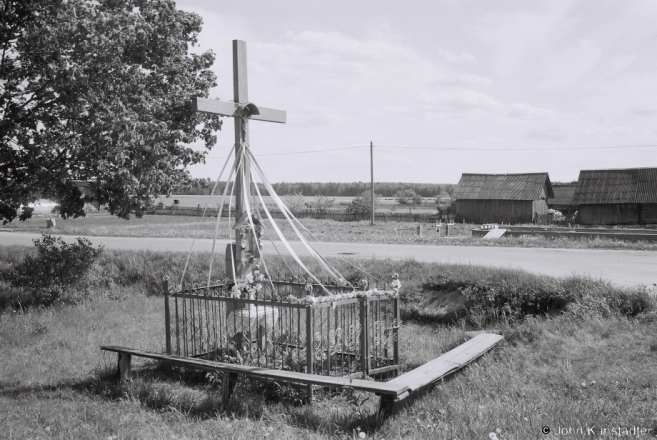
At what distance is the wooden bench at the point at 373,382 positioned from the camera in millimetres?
4961

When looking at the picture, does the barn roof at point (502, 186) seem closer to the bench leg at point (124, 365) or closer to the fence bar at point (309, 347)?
the fence bar at point (309, 347)

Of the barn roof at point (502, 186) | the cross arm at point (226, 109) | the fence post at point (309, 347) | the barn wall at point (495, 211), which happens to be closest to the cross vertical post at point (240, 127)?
the cross arm at point (226, 109)

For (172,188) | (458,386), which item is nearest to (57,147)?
(172,188)

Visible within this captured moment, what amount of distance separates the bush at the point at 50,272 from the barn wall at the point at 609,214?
126 feet

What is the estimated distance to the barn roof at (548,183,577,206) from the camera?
52.8 metres

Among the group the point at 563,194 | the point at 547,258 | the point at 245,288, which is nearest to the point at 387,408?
the point at 245,288

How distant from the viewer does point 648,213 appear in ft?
132

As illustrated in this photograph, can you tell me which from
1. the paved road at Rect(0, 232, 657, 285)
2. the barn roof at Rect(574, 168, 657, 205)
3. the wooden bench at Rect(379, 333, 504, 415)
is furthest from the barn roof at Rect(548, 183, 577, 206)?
the wooden bench at Rect(379, 333, 504, 415)

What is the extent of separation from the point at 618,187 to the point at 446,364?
41.6 m

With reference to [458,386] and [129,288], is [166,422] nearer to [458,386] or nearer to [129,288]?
[458,386]

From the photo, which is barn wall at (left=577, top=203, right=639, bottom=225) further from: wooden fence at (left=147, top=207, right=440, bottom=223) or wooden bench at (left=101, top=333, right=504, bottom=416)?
wooden bench at (left=101, top=333, right=504, bottom=416)

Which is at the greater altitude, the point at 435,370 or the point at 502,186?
the point at 502,186

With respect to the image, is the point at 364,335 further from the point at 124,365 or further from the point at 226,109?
the point at 226,109

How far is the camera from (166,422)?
5207 mm
